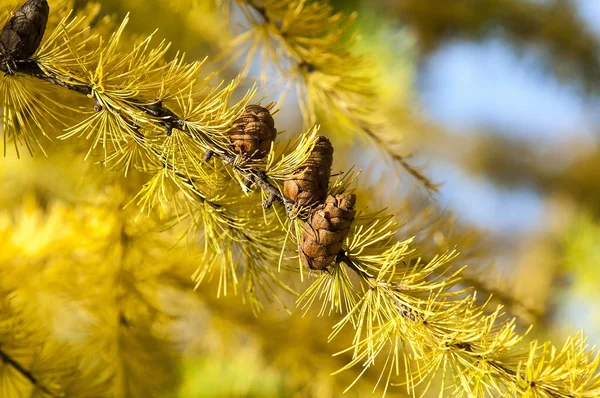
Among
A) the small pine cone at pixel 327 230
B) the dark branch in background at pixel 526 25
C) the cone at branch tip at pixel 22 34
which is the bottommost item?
the cone at branch tip at pixel 22 34

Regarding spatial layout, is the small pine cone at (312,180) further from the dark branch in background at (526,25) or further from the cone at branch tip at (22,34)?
the dark branch in background at (526,25)

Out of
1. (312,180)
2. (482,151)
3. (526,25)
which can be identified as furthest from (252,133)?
(482,151)

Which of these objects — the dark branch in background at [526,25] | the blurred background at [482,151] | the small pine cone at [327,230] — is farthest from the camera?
the dark branch in background at [526,25]

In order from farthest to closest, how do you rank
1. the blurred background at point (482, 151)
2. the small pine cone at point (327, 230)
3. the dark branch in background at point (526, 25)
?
the dark branch in background at point (526, 25) < the blurred background at point (482, 151) < the small pine cone at point (327, 230)

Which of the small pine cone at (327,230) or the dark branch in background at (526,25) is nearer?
the small pine cone at (327,230)

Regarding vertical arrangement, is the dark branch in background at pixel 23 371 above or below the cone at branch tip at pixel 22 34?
below

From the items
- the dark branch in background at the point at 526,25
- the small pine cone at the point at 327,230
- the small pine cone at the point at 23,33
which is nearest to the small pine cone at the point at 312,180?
the small pine cone at the point at 327,230
